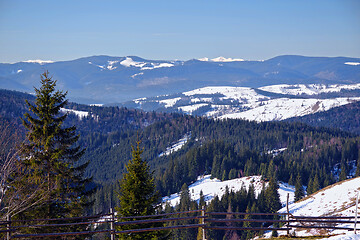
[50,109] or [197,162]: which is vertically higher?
[50,109]

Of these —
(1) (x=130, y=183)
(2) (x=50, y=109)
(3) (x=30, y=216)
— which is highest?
(2) (x=50, y=109)

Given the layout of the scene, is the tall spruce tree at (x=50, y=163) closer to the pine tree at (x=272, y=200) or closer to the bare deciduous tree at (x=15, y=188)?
the bare deciduous tree at (x=15, y=188)

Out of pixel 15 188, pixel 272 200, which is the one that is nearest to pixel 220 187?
pixel 272 200

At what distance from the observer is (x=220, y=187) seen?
6403 inches

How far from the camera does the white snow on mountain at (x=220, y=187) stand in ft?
488

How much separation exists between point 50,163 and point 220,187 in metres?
136

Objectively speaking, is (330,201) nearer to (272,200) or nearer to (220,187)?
(272,200)

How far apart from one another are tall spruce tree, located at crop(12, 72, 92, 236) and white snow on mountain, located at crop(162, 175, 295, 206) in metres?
112

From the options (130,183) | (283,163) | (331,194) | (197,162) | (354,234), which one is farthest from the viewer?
(197,162)

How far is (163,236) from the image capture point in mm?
31922

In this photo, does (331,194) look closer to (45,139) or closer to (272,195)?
(272,195)

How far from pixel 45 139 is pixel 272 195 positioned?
107 meters

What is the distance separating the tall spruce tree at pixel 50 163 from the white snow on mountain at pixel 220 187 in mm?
111782

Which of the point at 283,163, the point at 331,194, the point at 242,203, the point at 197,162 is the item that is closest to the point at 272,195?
the point at 242,203
